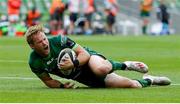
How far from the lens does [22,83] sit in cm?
1289

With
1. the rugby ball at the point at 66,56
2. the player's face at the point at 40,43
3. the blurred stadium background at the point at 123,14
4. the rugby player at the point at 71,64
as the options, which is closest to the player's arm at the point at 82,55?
the rugby player at the point at 71,64

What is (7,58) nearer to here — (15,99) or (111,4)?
(15,99)

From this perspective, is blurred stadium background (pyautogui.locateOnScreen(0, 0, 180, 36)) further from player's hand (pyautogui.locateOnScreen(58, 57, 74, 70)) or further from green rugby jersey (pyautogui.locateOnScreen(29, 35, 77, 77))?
player's hand (pyautogui.locateOnScreen(58, 57, 74, 70))

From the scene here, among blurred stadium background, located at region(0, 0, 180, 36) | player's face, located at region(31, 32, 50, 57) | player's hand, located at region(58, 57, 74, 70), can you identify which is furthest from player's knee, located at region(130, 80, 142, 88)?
blurred stadium background, located at region(0, 0, 180, 36)

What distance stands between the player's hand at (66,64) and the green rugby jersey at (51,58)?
23cm

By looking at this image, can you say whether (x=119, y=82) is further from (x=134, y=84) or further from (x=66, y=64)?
(x=66, y=64)

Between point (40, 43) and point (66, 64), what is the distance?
471mm

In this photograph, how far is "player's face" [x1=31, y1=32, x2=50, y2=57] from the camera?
11.1 metres

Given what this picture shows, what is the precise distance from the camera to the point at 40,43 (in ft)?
36.7

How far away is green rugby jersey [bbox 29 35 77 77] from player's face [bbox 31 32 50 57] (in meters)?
0.15

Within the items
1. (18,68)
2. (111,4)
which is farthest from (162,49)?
(111,4)

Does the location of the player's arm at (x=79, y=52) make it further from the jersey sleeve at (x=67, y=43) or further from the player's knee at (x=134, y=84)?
the player's knee at (x=134, y=84)

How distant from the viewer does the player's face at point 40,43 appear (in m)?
11.1

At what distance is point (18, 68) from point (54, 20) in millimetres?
23816
